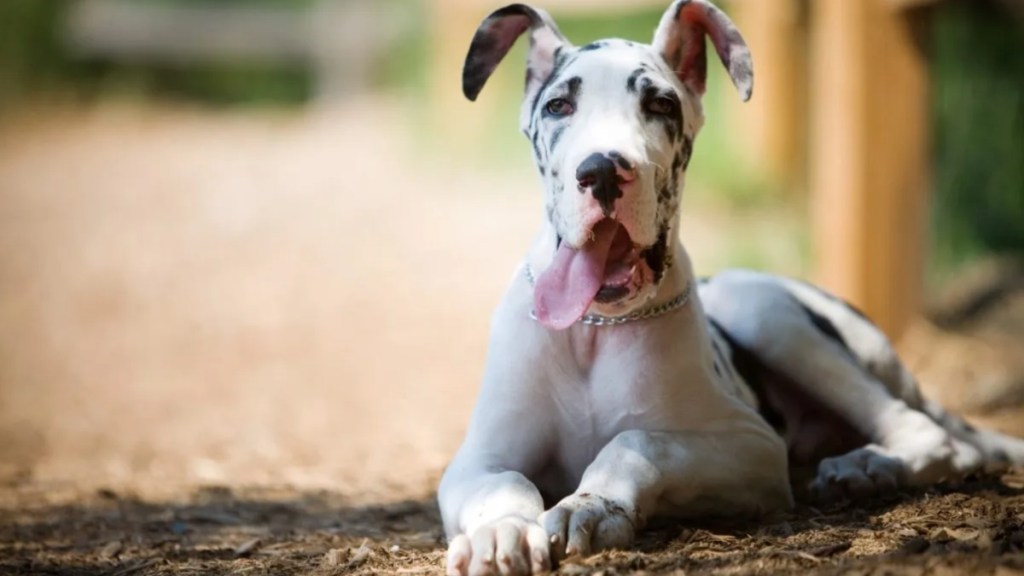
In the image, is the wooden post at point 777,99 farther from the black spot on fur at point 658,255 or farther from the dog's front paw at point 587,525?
the dog's front paw at point 587,525

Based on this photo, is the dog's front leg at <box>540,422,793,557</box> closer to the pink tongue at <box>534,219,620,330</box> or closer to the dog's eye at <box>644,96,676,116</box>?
the pink tongue at <box>534,219,620,330</box>

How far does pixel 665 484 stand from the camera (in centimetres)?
A: 383

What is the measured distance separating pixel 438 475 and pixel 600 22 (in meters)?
7.69

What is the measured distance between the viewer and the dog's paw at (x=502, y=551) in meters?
3.27

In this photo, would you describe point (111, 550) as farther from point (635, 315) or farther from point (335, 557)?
point (635, 315)

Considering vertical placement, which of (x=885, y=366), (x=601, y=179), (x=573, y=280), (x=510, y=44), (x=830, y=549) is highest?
(x=510, y=44)

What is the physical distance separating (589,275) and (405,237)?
795cm

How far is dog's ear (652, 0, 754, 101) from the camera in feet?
13.5

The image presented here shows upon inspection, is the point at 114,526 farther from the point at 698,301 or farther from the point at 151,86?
the point at 151,86

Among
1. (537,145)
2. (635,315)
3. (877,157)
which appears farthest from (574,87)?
(877,157)

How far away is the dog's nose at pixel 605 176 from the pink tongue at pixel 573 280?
5.0 inches

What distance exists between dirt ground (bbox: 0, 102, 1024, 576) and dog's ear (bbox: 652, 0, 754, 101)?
1389 mm

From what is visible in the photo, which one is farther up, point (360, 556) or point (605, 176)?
point (605, 176)

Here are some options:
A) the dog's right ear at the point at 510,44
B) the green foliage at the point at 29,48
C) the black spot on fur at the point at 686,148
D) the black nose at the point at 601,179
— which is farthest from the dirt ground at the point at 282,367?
the green foliage at the point at 29,48
